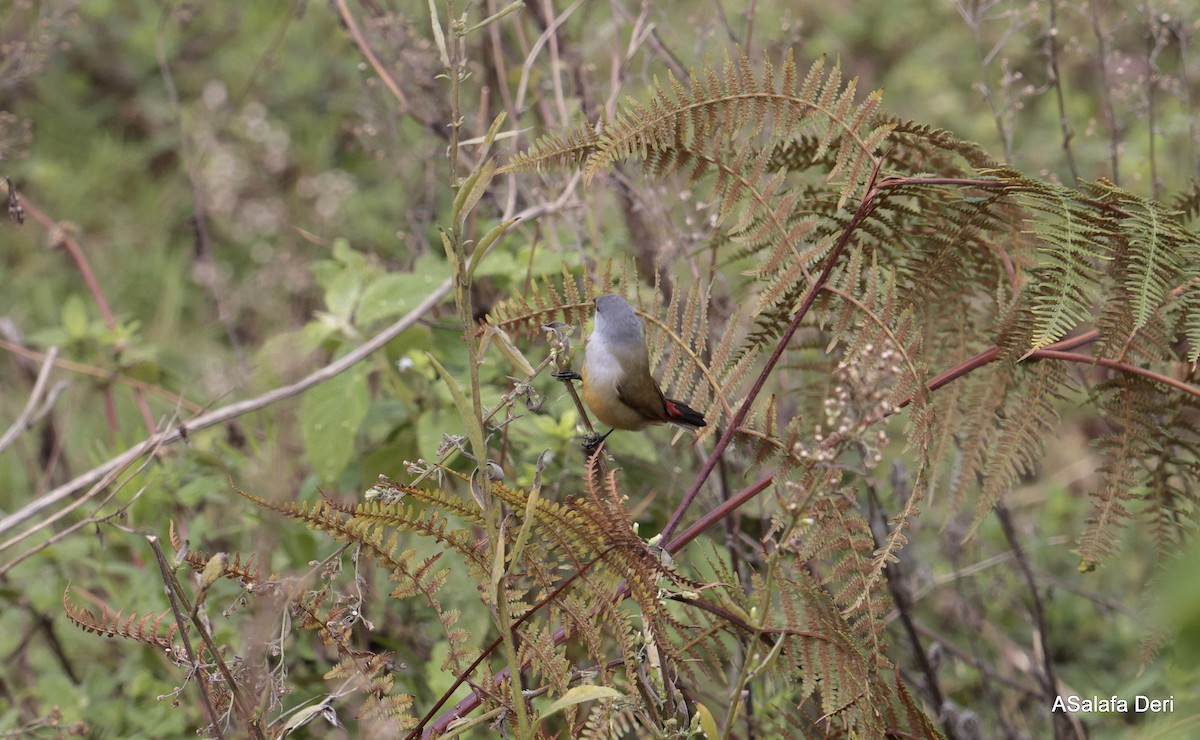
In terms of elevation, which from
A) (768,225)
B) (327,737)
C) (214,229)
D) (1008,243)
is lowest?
(327,737)

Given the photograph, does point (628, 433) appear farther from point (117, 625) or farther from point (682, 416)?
point (117, 625)

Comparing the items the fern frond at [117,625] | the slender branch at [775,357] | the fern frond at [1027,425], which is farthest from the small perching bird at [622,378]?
the fern frond at [117,625]

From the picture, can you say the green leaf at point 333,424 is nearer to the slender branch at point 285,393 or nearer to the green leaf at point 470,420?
the slender branch at point 285,393

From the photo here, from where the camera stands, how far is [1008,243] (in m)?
2.24

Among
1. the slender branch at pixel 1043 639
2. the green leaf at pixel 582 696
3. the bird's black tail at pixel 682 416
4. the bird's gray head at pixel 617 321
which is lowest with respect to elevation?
the slender branch at pixel 1043 639

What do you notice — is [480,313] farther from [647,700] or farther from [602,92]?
[647,700]

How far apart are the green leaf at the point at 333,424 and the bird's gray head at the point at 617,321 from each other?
36.5 inches

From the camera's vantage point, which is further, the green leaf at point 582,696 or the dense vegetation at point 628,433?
the dense vegetation at point 628,433

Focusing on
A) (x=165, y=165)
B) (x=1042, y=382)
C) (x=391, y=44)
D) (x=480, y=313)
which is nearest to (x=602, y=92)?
(x=391, y=44)

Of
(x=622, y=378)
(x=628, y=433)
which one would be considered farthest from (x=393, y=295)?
(x=622, y=378)

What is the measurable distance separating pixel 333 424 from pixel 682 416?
1.04 metres

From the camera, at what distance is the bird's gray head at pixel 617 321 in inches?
82.5

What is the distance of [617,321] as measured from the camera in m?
2.17

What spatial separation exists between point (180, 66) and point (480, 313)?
4.72 m
